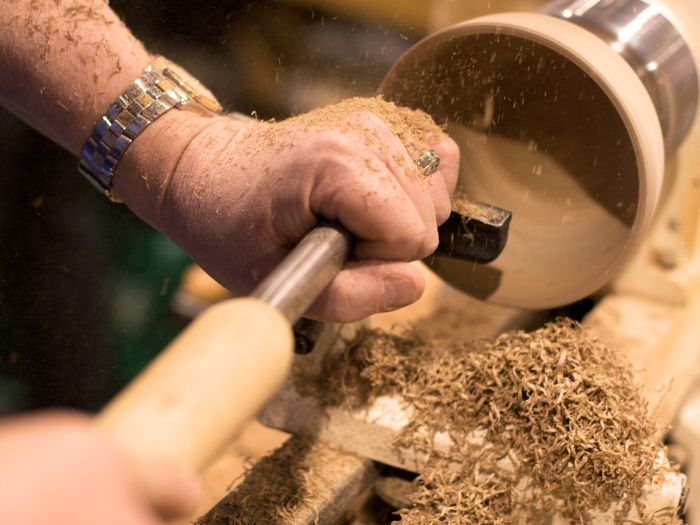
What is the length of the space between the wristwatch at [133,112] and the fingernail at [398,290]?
0.35 metres

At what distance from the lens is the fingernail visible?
0.80m

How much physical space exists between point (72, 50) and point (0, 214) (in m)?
0.47

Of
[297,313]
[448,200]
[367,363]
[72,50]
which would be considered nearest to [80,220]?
[72,50]

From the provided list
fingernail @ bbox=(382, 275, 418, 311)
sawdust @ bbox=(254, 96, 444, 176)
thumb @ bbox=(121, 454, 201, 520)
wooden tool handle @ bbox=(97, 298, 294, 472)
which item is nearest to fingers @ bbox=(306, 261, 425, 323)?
fingernail @ bbox=(382, 275, 418, 311)

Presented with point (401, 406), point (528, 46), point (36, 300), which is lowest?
point (36, 300)

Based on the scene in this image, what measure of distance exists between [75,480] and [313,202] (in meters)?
0.41

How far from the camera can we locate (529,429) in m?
0.91

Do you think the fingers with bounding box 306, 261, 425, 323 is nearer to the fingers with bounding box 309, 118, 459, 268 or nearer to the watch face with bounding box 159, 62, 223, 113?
the fingers with bounding box 309, 118, 459, 268

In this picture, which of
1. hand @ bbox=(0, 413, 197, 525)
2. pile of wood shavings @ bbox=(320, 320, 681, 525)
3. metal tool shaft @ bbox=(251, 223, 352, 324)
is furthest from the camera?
pile of wood shavings @ bbox=(320, 320, 681, 525)

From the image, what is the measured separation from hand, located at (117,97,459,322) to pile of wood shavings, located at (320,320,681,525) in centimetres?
20

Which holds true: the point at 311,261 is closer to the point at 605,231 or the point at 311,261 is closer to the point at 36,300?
the point at 605,231

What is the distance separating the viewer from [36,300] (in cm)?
134

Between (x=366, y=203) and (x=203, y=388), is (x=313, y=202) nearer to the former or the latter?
(x=366, y=203)

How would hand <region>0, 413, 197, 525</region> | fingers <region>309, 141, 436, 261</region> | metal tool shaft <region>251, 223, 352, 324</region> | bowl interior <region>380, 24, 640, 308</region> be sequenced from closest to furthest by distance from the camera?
hand <region>0, 413, 197, 525</region>, metal tool shaft <region>251, 223, 352, 324</region>, fingers <region>309, 141, 436, 261</region>, bowl interior <region>380, 24, 640, 308</region>
